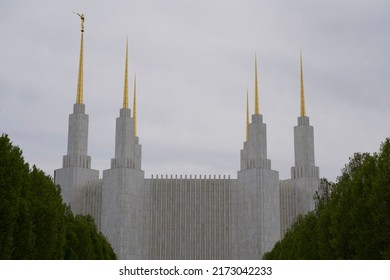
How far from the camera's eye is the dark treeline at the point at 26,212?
27578 millimetres

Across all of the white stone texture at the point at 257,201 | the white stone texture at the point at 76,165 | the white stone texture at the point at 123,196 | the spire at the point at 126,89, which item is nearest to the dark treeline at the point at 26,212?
the white stone texture at the point at 123,196

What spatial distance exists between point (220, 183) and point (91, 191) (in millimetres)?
16438

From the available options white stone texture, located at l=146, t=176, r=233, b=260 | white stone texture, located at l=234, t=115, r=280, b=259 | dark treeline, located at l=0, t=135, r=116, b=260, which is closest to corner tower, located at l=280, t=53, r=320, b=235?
white stone texture, located at l=234, t=115, r=280, b=259

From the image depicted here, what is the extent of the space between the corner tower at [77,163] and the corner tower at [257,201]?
62.6 ft

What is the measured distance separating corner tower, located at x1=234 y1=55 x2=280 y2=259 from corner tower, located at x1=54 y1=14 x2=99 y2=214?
19069 mm

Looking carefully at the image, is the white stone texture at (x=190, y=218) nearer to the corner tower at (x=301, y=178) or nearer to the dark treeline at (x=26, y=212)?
the corner tower at (x=301, y=178)

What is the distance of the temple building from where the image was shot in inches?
3378

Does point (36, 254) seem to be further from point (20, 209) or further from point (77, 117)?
point (77, 117)

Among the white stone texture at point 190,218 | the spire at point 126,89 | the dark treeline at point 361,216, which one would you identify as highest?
the spire at point 126,89

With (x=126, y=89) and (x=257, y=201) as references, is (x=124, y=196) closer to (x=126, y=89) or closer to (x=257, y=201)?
(x=126, y=89)

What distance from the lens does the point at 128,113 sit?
87.3 metres

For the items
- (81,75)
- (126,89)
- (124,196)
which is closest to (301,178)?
(124,196)

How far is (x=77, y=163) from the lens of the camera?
88188 millimetres

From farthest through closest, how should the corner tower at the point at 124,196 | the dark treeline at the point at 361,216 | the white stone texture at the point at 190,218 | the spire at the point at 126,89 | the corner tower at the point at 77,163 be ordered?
1. the white stone texture at the point at 190,218
2. the spire at the point at 126,89
3. the corner tower at the point at 77,163
4. the corner tower at the point at 124,196
5. the dark treeline at the point at 361,216
